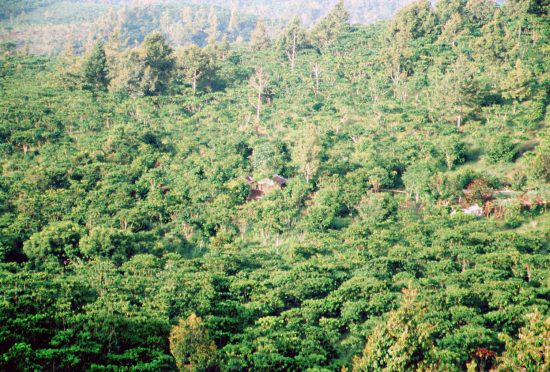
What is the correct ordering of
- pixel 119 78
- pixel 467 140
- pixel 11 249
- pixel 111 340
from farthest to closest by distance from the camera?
pixel 119 78 → pixel 467 140 → pixel 11 249 → pixel 111 340

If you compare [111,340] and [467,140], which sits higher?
[467,140]

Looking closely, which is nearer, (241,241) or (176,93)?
(241,241)

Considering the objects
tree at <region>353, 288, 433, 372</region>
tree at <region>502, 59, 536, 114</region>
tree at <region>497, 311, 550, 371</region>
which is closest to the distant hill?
tree at <region>502, 59, 536, 114</region>

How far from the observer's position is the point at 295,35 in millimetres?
67188

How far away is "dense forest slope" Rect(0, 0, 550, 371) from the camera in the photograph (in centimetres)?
2197

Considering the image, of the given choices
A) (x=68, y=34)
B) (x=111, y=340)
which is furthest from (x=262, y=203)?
(x=68, y=34)

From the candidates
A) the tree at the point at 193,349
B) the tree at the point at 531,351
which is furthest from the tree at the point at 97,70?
the tree at the point at 531,351

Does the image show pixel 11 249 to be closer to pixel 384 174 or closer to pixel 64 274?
pixel 64 274

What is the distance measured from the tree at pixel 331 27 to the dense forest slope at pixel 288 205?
7086 mm

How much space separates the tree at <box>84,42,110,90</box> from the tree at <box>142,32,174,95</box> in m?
4.98

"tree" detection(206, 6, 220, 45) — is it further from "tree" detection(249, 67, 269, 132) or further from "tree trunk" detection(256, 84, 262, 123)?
"tree trunk" detection(256, 84, 262, 123)

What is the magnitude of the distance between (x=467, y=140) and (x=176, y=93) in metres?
29.5

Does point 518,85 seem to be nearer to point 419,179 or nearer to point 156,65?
point 419,179

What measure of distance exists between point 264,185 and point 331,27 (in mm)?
38772
